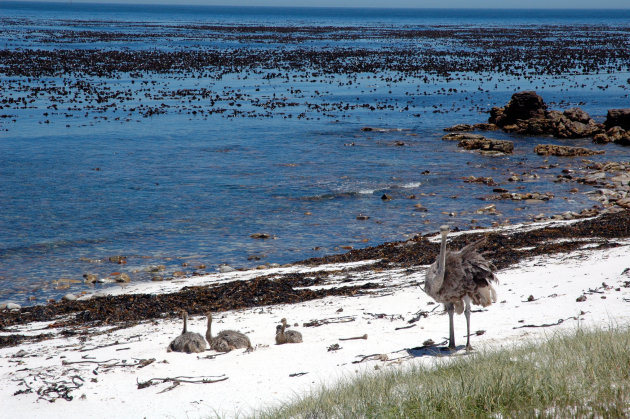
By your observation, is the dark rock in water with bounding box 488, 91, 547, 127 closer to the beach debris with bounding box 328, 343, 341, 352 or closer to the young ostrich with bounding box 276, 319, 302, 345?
the young ostrich with bounding box 276, 319, 302, 345

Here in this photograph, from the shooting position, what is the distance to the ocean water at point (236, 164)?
17.4m

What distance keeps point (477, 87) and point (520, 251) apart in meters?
40.3

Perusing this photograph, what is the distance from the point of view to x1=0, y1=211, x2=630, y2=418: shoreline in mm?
7172

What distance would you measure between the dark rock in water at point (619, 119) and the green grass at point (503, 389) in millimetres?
29801

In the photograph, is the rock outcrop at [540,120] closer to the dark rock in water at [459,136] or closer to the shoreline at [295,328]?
the dark rock in water at [459,136]

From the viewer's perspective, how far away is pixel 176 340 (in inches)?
348

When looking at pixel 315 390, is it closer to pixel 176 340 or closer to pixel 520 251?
pixel 176 340

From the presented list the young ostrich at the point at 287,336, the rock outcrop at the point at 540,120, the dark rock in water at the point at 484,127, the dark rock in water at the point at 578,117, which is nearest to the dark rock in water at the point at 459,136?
the dark rock in water at the point at 484,127

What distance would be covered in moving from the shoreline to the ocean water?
382 centimetres

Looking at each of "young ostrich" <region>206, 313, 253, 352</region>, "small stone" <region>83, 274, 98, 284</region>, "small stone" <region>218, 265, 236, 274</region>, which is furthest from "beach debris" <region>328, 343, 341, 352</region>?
"small stone" <region>83, 274, 98, 284</region>

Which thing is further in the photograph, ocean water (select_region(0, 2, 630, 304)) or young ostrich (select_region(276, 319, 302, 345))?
ocean water (select_region(0, 2, 630, 304))

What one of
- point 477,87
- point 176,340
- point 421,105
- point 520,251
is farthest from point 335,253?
point 477,87

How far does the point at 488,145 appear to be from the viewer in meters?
30.1

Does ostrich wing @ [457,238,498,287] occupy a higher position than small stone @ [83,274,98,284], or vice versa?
ostrich wing @ [457,238,498,287]
